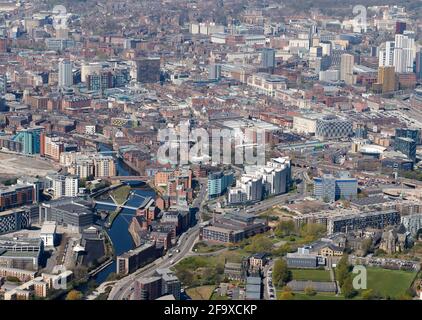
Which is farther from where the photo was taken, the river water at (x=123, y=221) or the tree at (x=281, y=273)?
the river water at (x=123, y=221)

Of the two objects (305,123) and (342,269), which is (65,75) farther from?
(342,269)

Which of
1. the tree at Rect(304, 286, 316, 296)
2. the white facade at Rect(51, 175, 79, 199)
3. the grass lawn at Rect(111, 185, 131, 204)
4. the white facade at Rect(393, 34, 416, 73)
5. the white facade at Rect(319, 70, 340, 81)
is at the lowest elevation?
the grass lawn at Rect(111, 185, 131, 204)

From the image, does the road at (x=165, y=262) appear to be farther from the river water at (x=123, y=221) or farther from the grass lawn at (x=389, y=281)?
the grass lawn at (x=389, y=281)

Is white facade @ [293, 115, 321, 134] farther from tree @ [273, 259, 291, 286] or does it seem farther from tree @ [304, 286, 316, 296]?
tree @ [304, 286, 316, 296]

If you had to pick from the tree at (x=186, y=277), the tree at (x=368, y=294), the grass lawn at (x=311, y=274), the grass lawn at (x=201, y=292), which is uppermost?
the tree at (x=368, y=294)

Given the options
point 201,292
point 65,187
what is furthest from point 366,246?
point 65,187

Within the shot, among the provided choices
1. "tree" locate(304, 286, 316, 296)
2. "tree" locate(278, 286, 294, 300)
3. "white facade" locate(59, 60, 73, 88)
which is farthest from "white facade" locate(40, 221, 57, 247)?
"white facade" locate(59, 60, 73, 88)

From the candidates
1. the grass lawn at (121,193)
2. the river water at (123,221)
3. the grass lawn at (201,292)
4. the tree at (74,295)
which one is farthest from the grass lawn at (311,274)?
the grass lawn at (121,193)

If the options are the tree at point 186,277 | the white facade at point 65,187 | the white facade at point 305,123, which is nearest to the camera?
the tree at point 186,277
